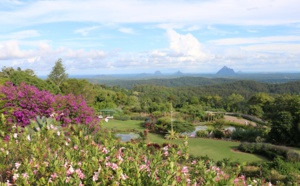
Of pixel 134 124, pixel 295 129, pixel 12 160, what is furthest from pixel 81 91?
pixel 12 160

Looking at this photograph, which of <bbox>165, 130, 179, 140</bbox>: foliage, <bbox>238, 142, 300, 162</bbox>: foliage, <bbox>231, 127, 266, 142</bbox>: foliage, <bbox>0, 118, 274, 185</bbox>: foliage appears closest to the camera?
<bbox>0, 118, 274, 185</bbox>: foliage

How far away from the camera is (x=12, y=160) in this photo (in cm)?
324

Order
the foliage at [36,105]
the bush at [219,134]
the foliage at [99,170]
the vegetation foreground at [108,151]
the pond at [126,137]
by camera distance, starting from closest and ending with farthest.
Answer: the foliage at [99,170], the vegetation foreground at [108,151], the foliage at [36,105], the pond at [126,137], the bush at [219,134]

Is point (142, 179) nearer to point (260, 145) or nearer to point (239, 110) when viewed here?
point (260, 145)

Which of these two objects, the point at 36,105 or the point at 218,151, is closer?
the point at 36,105

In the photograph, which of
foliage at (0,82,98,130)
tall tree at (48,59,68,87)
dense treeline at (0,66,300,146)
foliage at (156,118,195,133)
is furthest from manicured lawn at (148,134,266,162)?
Answer: tall tree at (48,59,68,87)

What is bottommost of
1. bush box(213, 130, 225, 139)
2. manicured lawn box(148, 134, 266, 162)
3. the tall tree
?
bush box(213, 130, 225, 139)

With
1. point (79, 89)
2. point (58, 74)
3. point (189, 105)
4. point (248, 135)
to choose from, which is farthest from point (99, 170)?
point (58, 74)

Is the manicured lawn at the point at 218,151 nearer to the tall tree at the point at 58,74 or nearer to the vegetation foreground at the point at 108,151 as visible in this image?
the vegetation foreground at the point at 108,151

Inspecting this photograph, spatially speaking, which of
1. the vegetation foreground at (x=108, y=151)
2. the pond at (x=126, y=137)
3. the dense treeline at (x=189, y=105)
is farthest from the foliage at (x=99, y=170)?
the dense treeline at (x=189, y=105)

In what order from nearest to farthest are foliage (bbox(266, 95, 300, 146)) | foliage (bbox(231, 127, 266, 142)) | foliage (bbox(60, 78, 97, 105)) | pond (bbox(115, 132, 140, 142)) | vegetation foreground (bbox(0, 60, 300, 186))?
vegetation foreground (bbox(0, 60, 300, 186)), foliage (bbox(266, 95, 300, 146)), pond (bbox(115, 132, 140, 142)), foliage (bbox(231, 127, 266, 142)), foliage (bbox(60, 78, 97, 105))

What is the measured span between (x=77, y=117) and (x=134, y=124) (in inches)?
528

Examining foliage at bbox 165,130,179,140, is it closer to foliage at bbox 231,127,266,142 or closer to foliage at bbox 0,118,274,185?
foliage at bbox 231,127,266,142

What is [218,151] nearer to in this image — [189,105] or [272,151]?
[272,151]
